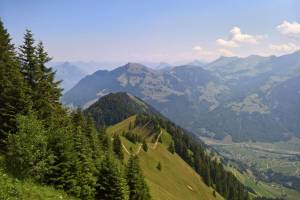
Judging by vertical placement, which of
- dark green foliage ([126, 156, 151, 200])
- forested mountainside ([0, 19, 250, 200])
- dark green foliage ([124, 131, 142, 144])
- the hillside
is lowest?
the hillside

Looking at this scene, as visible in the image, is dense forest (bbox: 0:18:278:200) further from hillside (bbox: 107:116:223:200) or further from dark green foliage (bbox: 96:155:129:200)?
hillside (bbox: 107:116:223:200)

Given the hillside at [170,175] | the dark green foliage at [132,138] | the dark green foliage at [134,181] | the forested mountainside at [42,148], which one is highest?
the forested mountainside at [42,148]

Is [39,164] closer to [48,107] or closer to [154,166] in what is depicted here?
[48,107]

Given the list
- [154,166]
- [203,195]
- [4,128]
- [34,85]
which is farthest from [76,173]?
[203,195]

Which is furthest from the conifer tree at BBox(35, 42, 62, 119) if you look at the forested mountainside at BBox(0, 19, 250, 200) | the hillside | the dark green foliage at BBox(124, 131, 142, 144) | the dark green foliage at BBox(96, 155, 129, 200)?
the dark green foliage at BBox(124, 131, 142, 144)

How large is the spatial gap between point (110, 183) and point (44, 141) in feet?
50.0

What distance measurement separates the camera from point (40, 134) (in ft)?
126

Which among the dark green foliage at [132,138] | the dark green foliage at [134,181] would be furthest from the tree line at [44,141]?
the dark green foliage at [132,138]

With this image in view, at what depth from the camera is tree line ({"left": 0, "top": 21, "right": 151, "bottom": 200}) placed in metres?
37.4

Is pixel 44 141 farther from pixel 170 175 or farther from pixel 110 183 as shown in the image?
pixel 170 175

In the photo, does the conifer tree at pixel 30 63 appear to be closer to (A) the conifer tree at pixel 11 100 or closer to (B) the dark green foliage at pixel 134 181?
(A) the conifer tree at pixel 11 100

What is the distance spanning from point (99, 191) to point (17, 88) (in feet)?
57.7

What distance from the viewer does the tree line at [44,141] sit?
123ft

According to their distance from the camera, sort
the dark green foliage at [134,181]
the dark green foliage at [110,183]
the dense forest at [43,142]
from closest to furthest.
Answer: the dense forest at [43,142] < the dark green foliage at [110,183] < the dark green foliage at [134,181]
